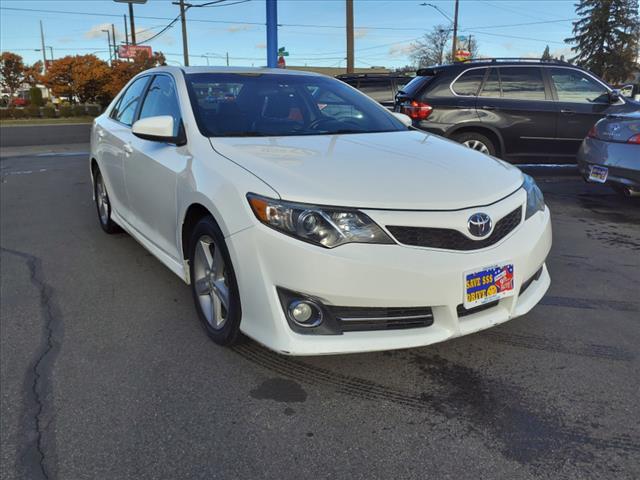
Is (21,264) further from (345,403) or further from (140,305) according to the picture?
(345,403)

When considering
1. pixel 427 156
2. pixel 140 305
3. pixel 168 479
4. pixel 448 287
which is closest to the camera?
pixel 168 479

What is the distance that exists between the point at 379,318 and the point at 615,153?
4692 millimetres

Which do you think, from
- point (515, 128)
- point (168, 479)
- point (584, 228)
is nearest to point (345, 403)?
point (168, 479)

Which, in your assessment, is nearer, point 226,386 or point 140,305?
point 226,386

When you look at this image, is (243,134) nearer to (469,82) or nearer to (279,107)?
(279,107)

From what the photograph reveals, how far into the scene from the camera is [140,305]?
374 cm

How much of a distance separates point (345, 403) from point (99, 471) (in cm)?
107

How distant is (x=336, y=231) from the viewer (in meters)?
2.43

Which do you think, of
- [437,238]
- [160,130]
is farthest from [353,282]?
[160,130]

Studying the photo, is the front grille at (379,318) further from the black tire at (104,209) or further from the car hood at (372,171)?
the black tire at (104,209)

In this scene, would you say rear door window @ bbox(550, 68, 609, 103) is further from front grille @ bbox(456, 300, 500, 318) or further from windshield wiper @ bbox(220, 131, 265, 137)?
front grille @ bbox(456, 300, 500, 318)

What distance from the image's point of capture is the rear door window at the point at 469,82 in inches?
316

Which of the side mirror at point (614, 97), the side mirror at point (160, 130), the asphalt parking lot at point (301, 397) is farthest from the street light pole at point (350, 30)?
the side mirror at point (160, 130)

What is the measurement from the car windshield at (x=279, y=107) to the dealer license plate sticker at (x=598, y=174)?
3170mm
